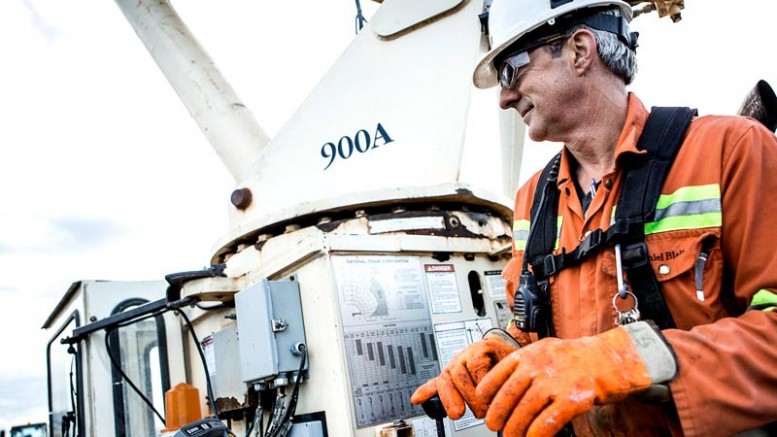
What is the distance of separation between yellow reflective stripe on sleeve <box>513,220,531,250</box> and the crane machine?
57 cm

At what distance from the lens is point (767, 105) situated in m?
1.44

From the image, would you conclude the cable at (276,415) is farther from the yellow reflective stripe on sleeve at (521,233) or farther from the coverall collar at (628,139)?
the coverall collar at (628,139)

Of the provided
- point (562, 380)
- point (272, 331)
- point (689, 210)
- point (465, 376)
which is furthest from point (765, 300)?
point (272, 331)

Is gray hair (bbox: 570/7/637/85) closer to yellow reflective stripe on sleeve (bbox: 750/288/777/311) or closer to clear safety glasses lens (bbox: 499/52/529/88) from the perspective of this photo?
clear safety glasses lens (bbox: 499/52/529/88)

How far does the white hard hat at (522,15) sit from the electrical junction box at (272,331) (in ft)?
3.24

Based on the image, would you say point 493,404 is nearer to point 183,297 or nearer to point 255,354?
point 255,354

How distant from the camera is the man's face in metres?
1.41

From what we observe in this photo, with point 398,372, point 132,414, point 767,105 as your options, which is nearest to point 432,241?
point 398,372

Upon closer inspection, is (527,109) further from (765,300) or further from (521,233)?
(765,300)

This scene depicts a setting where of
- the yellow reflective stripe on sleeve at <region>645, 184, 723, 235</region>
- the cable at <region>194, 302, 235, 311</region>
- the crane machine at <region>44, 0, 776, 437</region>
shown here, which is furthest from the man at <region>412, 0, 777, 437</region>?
the cable at <region>194, 302, 235, 311</region>

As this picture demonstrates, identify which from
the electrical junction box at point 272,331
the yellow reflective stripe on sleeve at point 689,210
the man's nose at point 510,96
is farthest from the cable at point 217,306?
the yellow reflective stripe on sleeve at point 689,210

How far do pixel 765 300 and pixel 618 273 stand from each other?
0.24 metres

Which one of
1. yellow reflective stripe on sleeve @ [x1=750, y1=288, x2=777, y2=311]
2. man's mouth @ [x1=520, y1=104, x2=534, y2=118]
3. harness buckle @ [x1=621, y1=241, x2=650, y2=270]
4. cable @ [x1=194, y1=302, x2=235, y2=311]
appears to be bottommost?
yellow reflective stripe on sleeve @ [x1=750, y1=288, x2=777, y2=311]

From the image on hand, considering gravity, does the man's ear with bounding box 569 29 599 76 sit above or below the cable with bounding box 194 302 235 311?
above
